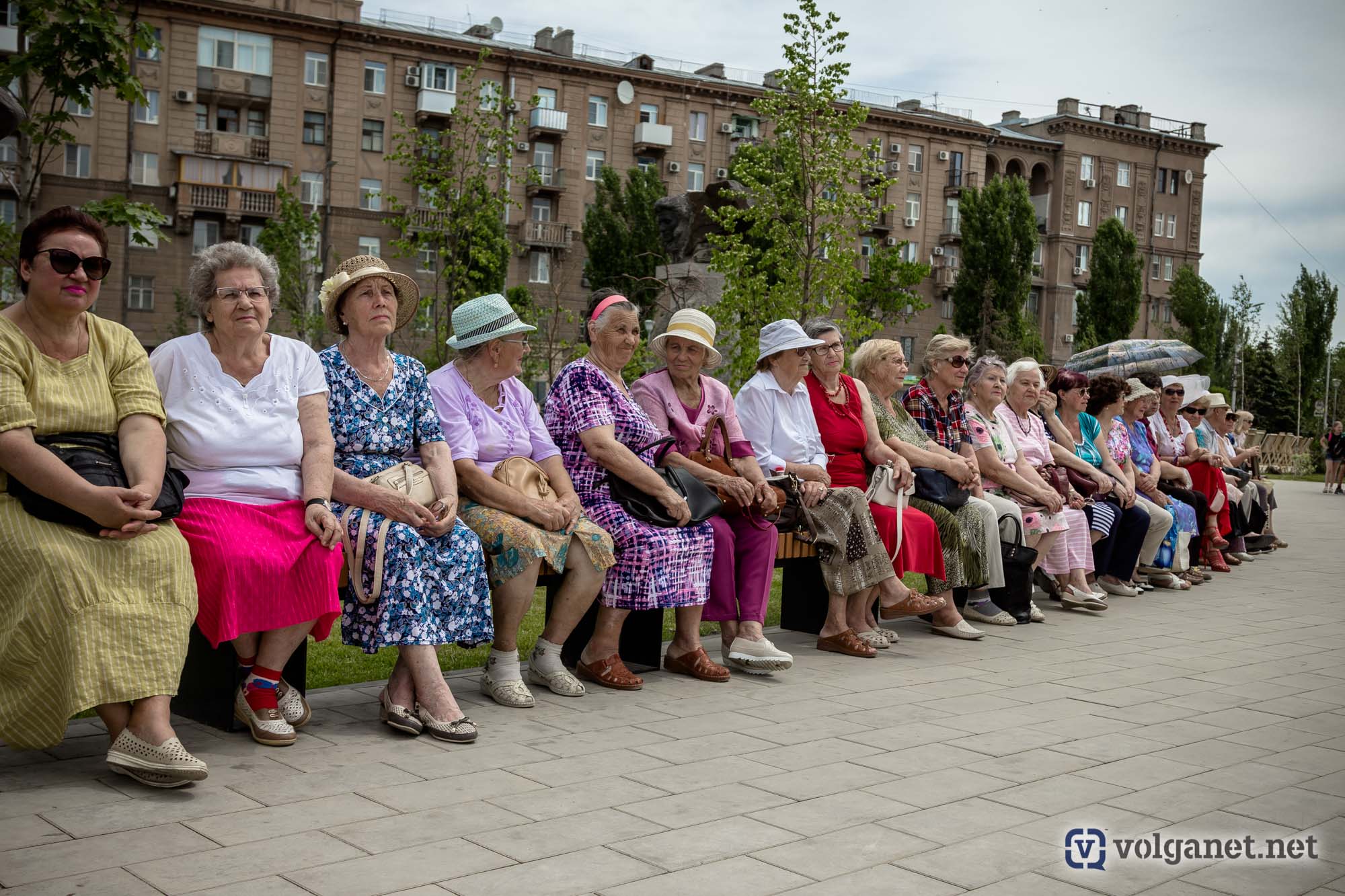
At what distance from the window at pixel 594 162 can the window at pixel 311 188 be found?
11066 mm

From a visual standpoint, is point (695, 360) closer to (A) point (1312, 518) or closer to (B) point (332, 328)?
(B) point (332, 328)

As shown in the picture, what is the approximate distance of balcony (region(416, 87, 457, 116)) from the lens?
4825 cm

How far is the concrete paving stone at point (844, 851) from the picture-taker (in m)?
3.62

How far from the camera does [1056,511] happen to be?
8977 millimetres

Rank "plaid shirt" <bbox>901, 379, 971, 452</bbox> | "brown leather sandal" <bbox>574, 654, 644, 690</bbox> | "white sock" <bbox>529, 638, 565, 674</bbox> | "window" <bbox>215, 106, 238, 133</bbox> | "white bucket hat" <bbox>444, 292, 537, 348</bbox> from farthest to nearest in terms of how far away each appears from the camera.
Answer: "window" <bbox>215, 106, 238, 133</bbox>, "plaid shirt" <bbox>901, 379, 971, 452</bbox>, "brown leather sandal" <bbox>574, 654, 644, 690</bbox>, "white sock" <bbox>529, 638, 565, 674</bbox>, "white bucket hat" <bbox>444, 292, 537, 348</bbox>

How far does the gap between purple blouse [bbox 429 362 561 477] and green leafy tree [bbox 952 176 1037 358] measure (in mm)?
49992

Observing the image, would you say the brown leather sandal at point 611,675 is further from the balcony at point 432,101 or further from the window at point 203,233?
the balcony at point 432,101

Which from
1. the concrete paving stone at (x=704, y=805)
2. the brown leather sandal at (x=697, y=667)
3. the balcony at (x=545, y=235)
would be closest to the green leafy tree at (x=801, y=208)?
the brown leather sandal at (x=697, y=667)

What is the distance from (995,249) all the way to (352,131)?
2703 cm

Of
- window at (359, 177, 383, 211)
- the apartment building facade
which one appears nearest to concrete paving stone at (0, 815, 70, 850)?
the apartment building facade

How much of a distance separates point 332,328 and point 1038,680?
392 centimetres

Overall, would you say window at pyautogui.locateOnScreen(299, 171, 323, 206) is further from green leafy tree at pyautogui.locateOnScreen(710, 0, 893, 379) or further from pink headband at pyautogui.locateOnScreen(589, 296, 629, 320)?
pink headband at pyautogui.locateOnScreen(589, 296, 629, 320)

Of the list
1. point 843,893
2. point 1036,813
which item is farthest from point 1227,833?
point 843,893

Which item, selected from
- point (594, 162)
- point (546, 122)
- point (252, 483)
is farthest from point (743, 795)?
point (594, 162)
